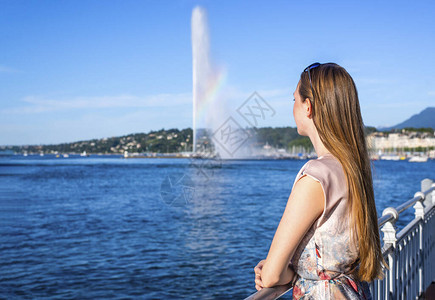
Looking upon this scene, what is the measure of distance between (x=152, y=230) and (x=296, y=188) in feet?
63.4

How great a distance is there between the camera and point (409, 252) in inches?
150

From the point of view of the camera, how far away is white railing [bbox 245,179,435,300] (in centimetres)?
302

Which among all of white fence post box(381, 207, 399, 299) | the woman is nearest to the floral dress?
the woman

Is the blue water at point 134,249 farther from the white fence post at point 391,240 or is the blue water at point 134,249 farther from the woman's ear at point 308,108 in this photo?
the woman's ear at point 308,108

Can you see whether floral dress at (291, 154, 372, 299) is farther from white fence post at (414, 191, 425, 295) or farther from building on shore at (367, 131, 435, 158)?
building on shore at (367, 131, 435, 158)

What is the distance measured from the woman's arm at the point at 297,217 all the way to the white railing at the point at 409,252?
5.09 ft

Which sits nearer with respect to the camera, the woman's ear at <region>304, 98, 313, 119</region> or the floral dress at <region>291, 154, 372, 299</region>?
the floral dress at <region>291, 154, 372, 299</region>

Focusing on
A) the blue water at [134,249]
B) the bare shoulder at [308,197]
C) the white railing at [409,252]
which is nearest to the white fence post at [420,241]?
the white railing at [409,252]

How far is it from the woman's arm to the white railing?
1.55 m

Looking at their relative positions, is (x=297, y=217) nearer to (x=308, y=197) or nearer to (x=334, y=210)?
(x=308, y=197)

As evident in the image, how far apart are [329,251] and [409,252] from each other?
2.79 m

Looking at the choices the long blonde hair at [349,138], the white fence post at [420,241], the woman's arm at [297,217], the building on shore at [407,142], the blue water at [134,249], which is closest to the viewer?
the woman's arm at [297,217]

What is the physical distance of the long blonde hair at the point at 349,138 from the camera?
1.41 metres

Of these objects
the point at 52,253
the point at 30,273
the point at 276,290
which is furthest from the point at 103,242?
the point at 276,290
